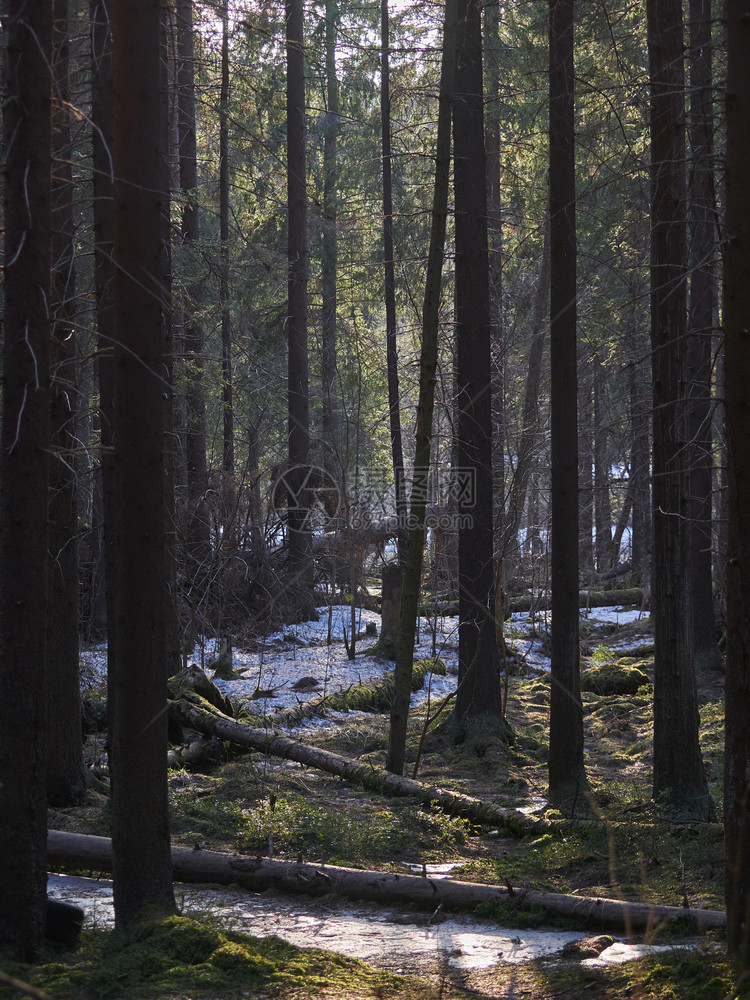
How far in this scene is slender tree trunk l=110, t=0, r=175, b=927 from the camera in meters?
4.86

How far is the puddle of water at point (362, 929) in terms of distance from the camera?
5.03 meters

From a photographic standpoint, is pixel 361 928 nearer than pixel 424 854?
Yes

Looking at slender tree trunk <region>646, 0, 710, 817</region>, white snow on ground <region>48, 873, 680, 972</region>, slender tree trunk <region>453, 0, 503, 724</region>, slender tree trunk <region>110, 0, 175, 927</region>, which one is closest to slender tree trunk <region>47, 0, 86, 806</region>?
white snow on ground <region>48, 873, 680, 972</region>

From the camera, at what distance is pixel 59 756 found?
803 centimetres

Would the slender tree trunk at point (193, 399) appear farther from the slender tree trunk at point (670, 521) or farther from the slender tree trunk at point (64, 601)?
the slender tree trunk at point (670, 521)

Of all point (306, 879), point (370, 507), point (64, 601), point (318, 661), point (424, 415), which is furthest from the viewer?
point (370, 507)

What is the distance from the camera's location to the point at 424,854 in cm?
743

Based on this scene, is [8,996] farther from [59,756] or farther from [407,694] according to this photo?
[407,694]

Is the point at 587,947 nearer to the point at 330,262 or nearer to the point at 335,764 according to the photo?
the point at 335,764

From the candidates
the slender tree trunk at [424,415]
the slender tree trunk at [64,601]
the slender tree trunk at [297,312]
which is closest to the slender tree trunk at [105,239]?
the slender tree trunk at [64,601]

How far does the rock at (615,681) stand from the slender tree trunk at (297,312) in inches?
264

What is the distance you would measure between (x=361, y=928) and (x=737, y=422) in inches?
153

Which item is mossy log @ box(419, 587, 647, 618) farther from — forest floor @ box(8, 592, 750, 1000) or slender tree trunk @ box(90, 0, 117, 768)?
slender tree trunk @ box(90, 0, 117, 768)

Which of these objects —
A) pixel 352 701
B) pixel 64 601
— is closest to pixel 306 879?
pixel 64 601
